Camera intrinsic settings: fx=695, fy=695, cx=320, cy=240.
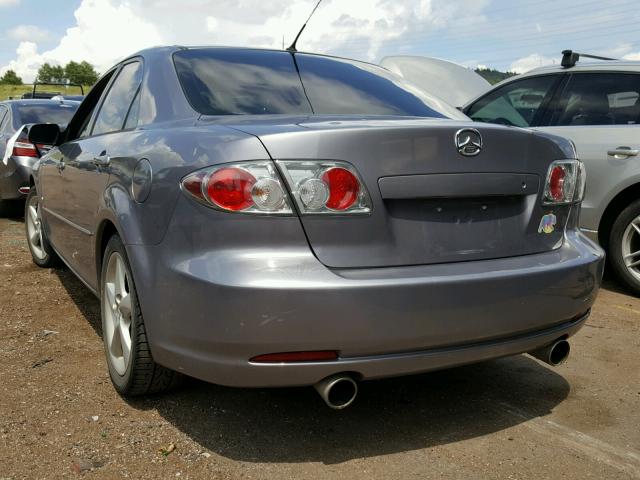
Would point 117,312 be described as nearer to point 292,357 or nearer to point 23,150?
point 292,357

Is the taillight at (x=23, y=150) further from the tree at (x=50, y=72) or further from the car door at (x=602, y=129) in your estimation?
the tree at (x=50, y=72)

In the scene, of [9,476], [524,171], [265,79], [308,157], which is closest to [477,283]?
[524,171]

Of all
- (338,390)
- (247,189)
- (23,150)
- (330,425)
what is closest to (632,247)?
(330,425)

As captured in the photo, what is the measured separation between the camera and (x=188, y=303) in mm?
2338

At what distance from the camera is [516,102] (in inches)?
235

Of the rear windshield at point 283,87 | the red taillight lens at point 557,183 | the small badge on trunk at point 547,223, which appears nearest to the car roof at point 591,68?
the rear windshield at point 283,87

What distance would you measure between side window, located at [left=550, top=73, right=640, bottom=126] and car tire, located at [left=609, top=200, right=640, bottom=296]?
0.69 m

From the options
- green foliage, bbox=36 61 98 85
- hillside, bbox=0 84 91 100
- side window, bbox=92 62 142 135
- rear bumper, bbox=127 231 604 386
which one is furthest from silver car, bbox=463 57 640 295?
green foliage, bbox=36 61 98 85

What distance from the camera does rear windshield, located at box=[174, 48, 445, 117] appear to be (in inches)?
116

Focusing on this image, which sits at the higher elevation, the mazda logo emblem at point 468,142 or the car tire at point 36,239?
the mazda logo emblem at point 468,142

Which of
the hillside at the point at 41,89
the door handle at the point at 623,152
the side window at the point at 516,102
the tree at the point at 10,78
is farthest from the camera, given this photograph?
the tree at the point at 10,78

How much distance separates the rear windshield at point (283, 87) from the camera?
9.63 feet

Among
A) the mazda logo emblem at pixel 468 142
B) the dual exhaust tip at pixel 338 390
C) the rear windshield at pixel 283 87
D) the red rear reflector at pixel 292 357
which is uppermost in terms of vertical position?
the rear windshield at pixel 283 87

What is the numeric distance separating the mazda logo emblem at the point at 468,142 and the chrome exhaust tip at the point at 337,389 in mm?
901
